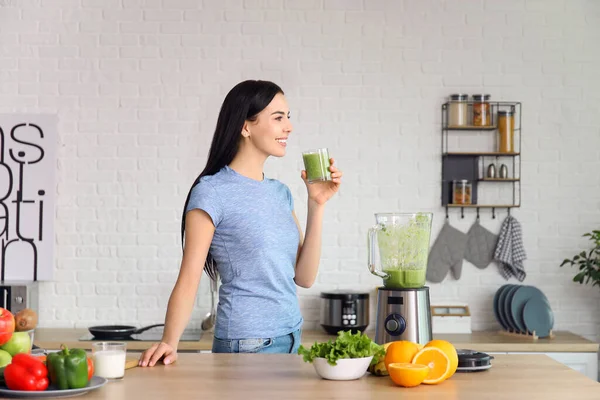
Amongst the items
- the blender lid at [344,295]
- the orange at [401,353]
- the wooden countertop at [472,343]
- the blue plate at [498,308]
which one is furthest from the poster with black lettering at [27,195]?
the orange at [401,353]

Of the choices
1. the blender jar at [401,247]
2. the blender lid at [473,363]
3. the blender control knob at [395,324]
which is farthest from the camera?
the blender jar at [401,247]

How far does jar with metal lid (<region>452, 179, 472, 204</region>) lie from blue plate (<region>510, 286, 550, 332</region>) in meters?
0.60

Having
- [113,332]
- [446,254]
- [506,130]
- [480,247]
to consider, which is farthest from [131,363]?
[506,130]

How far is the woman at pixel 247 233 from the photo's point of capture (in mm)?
2652

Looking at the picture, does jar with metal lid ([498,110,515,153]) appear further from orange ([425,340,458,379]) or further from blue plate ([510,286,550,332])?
orange ([425,340,458,379])

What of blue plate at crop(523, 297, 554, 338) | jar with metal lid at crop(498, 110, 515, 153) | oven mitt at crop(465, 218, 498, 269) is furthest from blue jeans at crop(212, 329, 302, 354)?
jar with metal lid at crop(498, 110, 515, 153)

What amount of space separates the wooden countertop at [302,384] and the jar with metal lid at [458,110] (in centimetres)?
261

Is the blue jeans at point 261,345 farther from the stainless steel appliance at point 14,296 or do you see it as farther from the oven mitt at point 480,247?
the oven mitt at point 480,247

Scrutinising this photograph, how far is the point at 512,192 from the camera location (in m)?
4.96

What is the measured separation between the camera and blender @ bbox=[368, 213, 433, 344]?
8.59ft

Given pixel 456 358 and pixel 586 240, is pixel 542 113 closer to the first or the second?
pixel 586 240

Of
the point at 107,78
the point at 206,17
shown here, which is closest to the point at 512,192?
the point at 206,17

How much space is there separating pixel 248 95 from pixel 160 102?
2233 mm

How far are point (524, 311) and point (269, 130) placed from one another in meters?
2.45
